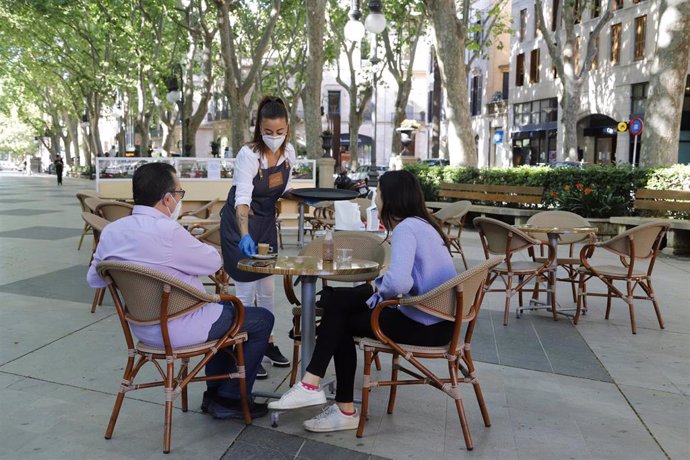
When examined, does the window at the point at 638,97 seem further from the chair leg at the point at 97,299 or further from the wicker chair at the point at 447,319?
the wicker chair at the point at 447,319

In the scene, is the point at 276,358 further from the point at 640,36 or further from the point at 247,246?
the point at 640,36

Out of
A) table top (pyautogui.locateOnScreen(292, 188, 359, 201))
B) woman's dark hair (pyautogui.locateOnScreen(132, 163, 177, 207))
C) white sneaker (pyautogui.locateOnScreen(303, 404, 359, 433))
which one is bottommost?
white sneaker (pyautogui.locateOnScreen(303, 404, 359, 433))

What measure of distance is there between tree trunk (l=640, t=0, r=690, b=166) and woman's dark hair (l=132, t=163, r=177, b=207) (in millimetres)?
12044

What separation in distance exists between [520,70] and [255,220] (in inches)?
1444

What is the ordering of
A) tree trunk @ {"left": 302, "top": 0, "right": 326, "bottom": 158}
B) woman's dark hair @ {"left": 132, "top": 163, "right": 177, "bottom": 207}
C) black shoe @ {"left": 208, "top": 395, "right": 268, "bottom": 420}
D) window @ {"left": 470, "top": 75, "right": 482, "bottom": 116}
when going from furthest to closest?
window @ {"left": 470, "top": 75, "right": 482, "bottom": 116}
tree trunk @ {"left": 302, "top": 0, "right": 326, "bottom": 158}
black shoe @ {"left": 208, "top": 395, "right": 268, "bottom": 420}
woman's dark hair @ {"left": 132, "top": 163, "right": 177, "bottom": 207}

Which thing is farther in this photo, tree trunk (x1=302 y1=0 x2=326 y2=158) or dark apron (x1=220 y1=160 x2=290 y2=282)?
tree trunk (x1=302 y1=0 x2=326 y2=158)

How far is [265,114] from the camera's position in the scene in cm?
439

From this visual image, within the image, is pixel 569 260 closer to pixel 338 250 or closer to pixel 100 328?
pixel 338 250

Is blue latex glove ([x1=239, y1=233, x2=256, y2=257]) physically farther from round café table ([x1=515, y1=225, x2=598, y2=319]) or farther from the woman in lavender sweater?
round café table ([x1=515, y1=225, x2=598, y2=319])

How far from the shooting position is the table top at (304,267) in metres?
3.67

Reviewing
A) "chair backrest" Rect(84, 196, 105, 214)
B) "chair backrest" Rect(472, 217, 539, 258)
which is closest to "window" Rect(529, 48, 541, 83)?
"chair backrest" Rect(84, 196, 105, 214)

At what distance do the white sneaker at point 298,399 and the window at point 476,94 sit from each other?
1664 inches

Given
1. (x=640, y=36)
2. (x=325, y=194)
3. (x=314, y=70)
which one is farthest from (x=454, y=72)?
(x=640, y=36)

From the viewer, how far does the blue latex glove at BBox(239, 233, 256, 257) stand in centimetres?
411
